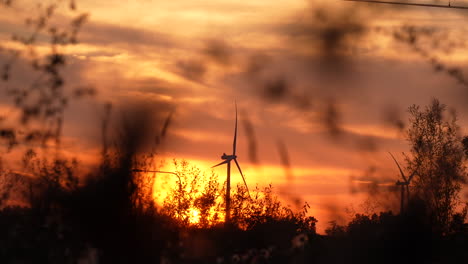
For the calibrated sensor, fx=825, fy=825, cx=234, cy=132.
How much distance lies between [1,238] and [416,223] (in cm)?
3640

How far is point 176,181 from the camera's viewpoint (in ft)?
226

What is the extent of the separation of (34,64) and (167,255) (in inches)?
563

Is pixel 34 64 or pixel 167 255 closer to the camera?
pixel 34 64

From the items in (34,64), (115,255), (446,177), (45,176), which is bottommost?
(115,255)

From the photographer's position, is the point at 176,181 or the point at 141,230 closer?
the point at 141,230

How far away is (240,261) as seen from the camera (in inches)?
1988

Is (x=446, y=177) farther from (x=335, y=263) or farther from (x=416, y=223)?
(x=335, y=263)

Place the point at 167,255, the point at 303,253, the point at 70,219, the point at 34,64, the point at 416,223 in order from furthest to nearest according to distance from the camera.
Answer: the point at 416,223 < the point at 303,253 < the point at 167,255 < the point at 70,219 < the point at 34,64

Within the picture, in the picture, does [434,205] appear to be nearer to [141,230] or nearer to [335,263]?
[335,263]

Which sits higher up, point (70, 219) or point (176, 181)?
point (176, 181)

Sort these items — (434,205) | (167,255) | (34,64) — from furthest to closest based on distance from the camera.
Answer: (434,205), (167,255), (34,64)

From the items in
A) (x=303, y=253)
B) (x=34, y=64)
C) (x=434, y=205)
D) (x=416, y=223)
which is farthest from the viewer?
(x=434, y=205)

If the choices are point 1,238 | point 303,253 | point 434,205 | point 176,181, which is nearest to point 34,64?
point 1,238

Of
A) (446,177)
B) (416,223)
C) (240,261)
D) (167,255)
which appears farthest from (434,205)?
(167,255)
